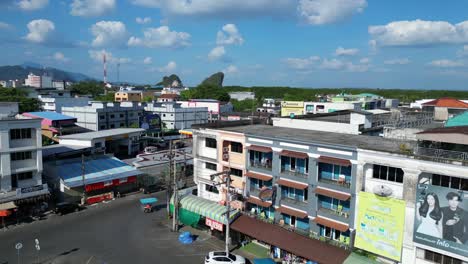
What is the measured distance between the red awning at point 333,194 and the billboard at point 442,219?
5.14 metres

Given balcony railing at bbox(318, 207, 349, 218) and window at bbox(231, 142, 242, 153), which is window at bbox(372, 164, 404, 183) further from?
window at bbox(231, 142, 242, 153)

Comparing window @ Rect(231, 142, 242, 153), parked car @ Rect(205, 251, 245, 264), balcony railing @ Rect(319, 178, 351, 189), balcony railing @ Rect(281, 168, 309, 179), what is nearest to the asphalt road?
parked car @ Rect(205, 251, 245, 264)

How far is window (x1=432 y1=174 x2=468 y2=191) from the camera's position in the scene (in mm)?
23031

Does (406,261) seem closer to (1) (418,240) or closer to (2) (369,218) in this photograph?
(1) (418,240)

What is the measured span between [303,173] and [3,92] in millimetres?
102560

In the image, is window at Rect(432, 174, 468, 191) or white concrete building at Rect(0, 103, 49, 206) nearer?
window at Rect(432, 174, 468, 191)

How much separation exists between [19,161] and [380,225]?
36489 mm

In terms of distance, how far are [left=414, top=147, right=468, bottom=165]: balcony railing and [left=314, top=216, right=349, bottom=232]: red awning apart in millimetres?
8085

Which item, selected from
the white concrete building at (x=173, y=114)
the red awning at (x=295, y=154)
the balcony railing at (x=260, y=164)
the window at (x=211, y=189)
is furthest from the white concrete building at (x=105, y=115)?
the red awning at (x=295, y=154)

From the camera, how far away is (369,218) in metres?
26.7

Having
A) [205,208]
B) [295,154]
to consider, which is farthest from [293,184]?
[205,208]

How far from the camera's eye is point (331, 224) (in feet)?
94.7

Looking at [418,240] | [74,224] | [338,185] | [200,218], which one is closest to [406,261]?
[418,240]

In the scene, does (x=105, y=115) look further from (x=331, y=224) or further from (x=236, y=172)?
(x=331, y=224)
